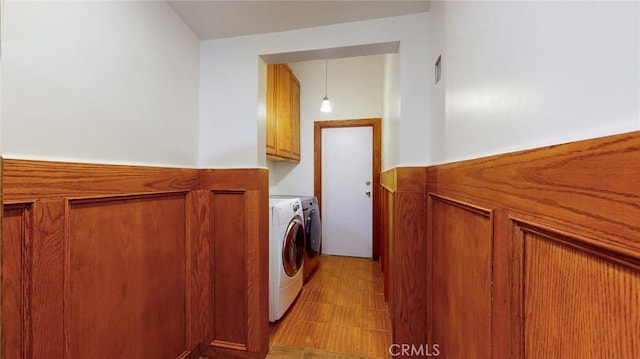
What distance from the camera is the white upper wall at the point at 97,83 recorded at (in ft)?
2.42

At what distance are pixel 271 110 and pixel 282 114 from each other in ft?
1.02

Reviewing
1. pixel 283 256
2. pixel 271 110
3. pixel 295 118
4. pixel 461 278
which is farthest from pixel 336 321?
pixel 295 118

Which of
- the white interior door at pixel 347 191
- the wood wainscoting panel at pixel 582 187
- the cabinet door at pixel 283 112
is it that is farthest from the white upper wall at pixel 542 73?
the white interior door at pixel 347 191

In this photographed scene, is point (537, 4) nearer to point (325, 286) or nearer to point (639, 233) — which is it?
point (639, 233)

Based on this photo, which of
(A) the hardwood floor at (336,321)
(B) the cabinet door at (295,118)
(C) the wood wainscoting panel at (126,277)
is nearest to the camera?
(C) the wood wainscoting panel at (126,277)

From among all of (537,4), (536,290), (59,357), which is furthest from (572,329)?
(59,357)

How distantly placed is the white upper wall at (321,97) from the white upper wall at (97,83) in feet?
6.28

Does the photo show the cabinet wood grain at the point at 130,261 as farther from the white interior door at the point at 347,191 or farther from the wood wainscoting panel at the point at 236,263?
the white interior door at the point at 347,191

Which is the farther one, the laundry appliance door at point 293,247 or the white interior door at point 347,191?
the white interior door at point 347,191

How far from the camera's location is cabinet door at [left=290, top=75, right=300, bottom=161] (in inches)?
117

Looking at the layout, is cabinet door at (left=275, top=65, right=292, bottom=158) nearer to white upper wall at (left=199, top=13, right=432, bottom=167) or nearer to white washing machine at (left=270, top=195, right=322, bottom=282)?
white washing machine at (left=270, top=195, right=322, bottom=282)

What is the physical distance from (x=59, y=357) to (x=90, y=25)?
44.4 inches

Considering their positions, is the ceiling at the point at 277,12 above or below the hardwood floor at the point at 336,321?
above

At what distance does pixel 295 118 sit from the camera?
10.2 feet
